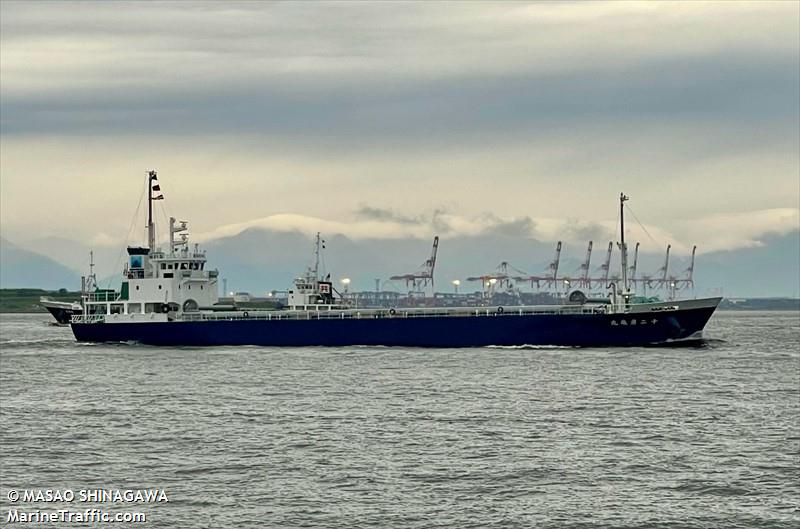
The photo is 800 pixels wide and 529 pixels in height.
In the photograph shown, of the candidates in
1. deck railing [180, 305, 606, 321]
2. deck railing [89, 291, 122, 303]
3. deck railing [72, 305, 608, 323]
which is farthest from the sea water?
deck railing [89, 291, 122, 303]

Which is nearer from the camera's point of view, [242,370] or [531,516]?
[531,516]

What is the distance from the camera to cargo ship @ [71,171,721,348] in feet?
286

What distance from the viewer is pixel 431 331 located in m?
90.2

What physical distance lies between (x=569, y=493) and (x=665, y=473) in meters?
4.57

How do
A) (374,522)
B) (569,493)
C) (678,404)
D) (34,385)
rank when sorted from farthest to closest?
1. (34,385)
2. (678,404)
3. (569,493)
4. (374,522)

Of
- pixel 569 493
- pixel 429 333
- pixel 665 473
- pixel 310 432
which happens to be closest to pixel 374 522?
pixel 569 493

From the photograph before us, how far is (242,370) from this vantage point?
238 feet

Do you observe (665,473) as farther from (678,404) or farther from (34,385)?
(34,385)

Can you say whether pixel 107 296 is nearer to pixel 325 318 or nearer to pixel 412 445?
pixel 325 318

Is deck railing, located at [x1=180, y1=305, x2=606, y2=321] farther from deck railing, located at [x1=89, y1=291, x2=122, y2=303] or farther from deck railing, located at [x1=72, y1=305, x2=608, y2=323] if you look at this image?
deck railing, located at [x1=89, y1=291, x2=122, y2=303]

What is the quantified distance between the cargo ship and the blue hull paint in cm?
8

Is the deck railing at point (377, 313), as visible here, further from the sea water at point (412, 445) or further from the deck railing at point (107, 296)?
the sea water at point (412, 445)

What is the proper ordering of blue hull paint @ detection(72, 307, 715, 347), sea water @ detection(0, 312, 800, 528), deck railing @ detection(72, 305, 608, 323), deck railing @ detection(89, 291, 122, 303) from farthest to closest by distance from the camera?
deck railing @ detection(89, 291, 122, 303), deck railing @ detection(72, 305, 608, 323), blue hull paint @ detection(72, 307, 715, 347), sea water @ detection(0, 312, 800, 528)

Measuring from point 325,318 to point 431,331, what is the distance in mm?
9460
